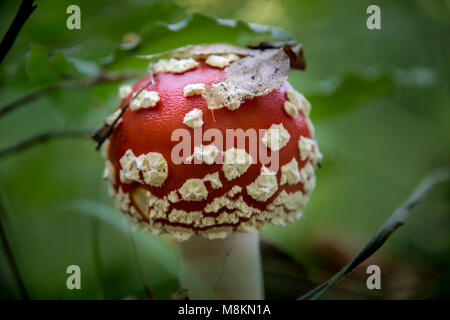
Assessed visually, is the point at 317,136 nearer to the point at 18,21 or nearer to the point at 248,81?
the point at 248,81

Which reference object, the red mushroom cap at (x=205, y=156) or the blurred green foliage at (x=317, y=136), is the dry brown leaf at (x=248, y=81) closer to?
the red mushroom cap at (x=205, y=156)

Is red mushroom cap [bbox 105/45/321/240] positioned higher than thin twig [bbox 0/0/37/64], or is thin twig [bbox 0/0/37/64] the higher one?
thin twig [bbox 0/0/37/64]

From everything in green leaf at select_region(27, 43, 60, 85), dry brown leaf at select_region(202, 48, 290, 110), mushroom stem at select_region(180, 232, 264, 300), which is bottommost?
mushroom stem at select_region(180, 232, 264, 300)

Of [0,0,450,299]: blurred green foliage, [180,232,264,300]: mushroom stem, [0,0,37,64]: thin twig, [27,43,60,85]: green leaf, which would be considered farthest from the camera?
[0,0,450,299]: blurred green foliage

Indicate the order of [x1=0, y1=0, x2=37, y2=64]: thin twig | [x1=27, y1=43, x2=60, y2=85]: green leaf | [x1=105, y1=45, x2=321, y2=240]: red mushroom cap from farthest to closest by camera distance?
[x1=27, y1=43, x2=60, y2=85]: green leaf
[x1=105, y1=45, x2=321, y2=240]: red mushroom cap
[x1=0, y1=0, x2=37, y2=64]: thin twig

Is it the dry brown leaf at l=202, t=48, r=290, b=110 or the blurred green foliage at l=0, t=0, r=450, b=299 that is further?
the blurred green foliage at l=0, t=0, r=450, b=299

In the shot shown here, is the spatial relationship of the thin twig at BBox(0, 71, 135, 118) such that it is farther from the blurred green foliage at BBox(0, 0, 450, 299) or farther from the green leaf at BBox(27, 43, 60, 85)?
the green leaf at BBox(27, 43, 60, 85)

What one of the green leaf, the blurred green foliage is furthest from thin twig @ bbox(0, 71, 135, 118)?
the green leaf

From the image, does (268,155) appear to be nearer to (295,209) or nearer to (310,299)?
(295,209)
